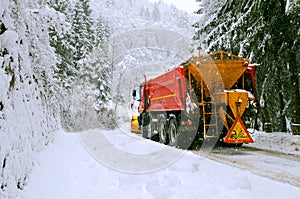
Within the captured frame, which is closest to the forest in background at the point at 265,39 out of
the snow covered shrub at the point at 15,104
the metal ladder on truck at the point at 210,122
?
the metal ladder on truck at the point at 210,122

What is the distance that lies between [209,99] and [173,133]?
6.80 feet

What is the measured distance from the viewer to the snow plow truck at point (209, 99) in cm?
838

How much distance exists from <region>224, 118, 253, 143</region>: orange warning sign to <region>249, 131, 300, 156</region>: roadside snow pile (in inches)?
51.5

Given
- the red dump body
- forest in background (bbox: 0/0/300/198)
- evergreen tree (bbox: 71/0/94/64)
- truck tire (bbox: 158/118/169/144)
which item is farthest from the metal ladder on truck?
evergreen tree (bbox: 71/0/94/64)

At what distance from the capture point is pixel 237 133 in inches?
324

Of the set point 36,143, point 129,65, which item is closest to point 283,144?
point 36,143

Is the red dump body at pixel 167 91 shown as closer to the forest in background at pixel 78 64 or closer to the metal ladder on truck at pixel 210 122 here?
the metal ladder on truck at pixel 210 122

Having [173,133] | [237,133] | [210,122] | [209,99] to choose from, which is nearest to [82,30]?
[173,133]

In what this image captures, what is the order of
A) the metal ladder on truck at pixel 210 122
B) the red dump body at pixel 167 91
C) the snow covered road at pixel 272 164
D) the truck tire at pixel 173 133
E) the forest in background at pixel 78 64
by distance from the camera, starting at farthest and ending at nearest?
the truck tire at pixel 173 133, the red dump body at pixel 167 91, the metal ladder on truck at pixel 210 122, the snow covered road at pixel 272 164, the forest in background at pixel 78 64

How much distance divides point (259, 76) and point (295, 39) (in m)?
3.54

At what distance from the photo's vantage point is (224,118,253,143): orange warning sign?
321 inches

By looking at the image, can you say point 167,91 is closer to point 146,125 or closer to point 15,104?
point 146,125

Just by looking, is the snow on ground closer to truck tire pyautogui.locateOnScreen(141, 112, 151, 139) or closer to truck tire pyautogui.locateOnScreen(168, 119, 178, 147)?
truck tire pyautogui.locateOnScreen(168, 119, 178, 147)

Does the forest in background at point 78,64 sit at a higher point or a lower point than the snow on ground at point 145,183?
higher
